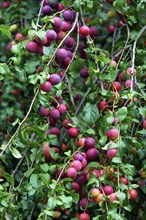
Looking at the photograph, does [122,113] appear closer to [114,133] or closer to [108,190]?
[114,133]

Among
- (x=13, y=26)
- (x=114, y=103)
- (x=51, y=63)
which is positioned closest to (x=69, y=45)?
(x=51, y=63)

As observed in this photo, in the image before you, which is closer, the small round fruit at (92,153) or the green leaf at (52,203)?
the green leaf at (52,203)

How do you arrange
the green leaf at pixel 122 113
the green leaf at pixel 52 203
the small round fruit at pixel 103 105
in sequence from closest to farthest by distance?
the green leaf at pixel 52 203, the green leaf at pixel 122 113, the small round fruit at pixel 103 105

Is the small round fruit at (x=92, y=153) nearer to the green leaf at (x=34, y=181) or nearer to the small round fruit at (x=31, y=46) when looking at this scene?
the green leaf at (x=34, y=181)

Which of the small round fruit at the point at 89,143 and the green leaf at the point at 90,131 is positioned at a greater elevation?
the green leaf at the point at 90,131

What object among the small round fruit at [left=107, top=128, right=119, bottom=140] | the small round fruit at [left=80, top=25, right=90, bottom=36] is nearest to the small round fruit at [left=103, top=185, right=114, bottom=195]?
the small round fruit at [left=107, top=128, right=119, bottom=140]

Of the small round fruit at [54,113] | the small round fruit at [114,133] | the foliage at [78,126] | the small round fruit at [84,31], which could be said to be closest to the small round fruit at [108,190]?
the foliage at [78,126]

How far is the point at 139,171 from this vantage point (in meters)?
1.63

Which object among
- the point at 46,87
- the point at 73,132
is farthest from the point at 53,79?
the point at 73,132

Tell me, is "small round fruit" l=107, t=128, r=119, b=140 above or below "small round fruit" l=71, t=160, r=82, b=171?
above

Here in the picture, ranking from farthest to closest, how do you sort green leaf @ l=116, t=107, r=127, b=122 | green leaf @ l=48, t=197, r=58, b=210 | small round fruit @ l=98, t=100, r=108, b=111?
A: small round fruit @ l=98, t=100, r=108, b=111 < green leaf @ l=116, t=107, r=127, b=122 < green leaf @ l=48, t=197, r=58, b=210

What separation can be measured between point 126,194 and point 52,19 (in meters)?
0.48

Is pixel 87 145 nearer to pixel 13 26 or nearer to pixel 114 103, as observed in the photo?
pixel 114 103

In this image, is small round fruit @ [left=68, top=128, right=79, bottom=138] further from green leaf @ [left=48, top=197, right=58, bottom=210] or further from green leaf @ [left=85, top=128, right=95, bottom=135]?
green leaf @ [left=48, top=197, right=58, bottom=210]
